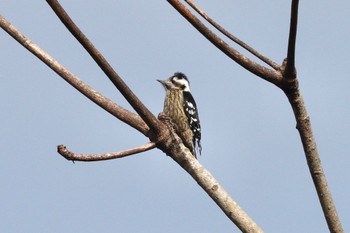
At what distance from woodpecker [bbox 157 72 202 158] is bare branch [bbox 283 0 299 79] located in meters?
6.89

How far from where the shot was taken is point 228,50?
206 centimetres

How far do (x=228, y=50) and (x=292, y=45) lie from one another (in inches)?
8.7

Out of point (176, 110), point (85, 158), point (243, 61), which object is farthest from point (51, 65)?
point (176, 110)

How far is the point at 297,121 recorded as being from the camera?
→ 81.3 inches

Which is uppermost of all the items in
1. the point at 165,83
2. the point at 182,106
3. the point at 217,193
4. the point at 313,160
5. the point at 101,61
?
the point at 165,83

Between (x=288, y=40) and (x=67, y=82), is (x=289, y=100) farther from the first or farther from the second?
(x=67, y=82)

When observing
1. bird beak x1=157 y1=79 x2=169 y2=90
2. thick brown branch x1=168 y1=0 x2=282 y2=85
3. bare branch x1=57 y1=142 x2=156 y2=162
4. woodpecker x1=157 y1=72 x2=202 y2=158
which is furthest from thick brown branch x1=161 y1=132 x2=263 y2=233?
bird beak x1=157 y1=79 x2=169 y2=90

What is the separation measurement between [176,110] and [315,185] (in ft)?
25.0

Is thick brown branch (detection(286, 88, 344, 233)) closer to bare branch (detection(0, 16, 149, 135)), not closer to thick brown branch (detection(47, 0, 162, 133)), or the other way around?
thick brown branch (detection(47, 0, 162, 133))

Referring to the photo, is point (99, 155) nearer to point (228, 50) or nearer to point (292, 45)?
point (228, 50)

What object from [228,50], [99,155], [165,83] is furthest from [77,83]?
[165,83]

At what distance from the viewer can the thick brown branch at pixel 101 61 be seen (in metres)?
1.90

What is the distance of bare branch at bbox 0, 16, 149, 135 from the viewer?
2.35m

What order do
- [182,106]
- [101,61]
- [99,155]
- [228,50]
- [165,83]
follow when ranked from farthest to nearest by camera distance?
[165,83], [182,106], [99,155], [228,50], [101,61]
